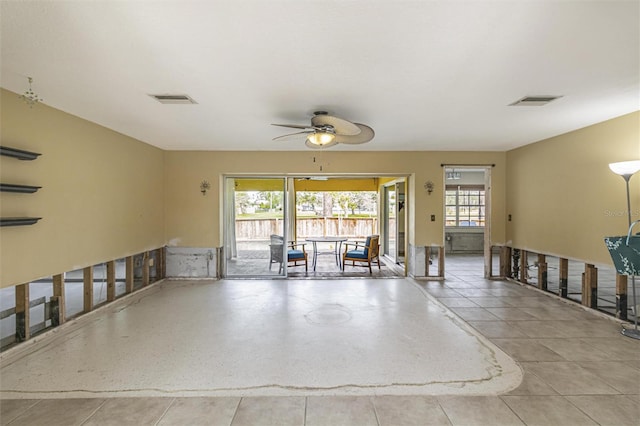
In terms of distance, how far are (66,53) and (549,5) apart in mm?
3144

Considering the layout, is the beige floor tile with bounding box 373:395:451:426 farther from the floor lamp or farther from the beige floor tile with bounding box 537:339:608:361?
the floor lamp

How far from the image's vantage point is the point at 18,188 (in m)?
2.76

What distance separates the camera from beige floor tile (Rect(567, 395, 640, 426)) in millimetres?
1897

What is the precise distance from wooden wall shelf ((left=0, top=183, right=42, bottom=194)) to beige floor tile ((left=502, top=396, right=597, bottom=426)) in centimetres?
444

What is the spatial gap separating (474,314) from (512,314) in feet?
1.61

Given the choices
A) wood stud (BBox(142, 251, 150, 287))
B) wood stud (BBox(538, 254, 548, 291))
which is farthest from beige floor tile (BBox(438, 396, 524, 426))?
wood stud (BBox(142, 251, 150, 287))

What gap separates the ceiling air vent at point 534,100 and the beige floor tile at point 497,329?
2.49 m

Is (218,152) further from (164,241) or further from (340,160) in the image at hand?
(340,160)

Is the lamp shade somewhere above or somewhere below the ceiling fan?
below

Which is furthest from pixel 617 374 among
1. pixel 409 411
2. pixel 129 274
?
pixel 129 274

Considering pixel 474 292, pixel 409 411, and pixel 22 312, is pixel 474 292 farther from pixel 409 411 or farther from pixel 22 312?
pixel 22 312

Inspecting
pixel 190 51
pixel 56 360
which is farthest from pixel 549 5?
pixel 56 360

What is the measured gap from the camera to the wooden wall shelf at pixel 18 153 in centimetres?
265

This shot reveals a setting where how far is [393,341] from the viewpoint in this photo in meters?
3.03
